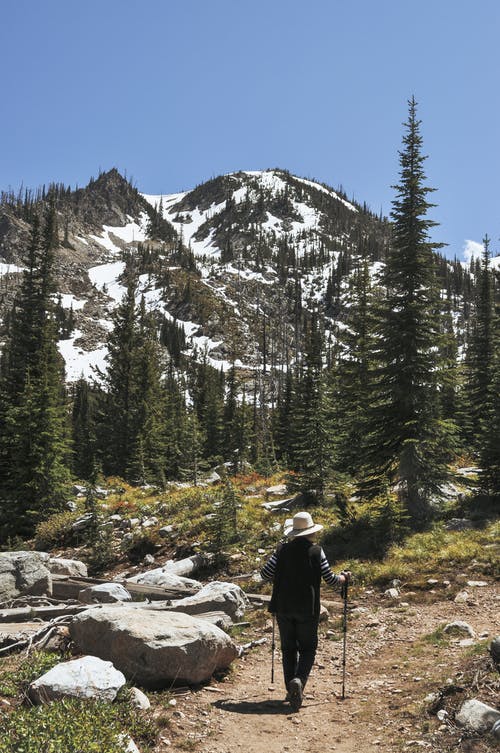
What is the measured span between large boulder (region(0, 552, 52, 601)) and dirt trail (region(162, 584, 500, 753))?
4.54 metres

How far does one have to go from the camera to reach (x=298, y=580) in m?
5.93

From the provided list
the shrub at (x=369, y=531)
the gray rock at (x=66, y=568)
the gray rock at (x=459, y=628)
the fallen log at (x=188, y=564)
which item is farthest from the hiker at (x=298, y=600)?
the gray rock at (x=66, y=568)

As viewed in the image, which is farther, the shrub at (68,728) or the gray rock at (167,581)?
the gray rock at (167,581)

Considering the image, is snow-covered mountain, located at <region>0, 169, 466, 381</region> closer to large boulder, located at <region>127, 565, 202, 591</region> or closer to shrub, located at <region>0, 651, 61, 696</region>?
large boulder, located at <region>127, 565, 202, 591</region>

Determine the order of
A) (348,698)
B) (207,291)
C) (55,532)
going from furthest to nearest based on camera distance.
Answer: (207,291), (55,532), (348,698)

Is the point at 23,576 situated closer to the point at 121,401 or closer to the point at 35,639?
the point at 35,639

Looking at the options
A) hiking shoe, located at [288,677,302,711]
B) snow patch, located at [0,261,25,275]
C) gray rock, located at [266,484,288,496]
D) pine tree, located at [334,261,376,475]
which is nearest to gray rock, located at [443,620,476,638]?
hiking shoe, located at [288,677,302,711]

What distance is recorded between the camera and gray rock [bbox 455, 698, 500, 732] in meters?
4.45

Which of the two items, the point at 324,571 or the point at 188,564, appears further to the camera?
the point at 188,564

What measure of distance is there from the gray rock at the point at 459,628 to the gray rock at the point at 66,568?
931 centimetres

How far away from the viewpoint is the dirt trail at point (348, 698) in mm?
5008

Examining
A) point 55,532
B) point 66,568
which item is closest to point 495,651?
point 66,568

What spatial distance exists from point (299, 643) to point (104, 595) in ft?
16.7

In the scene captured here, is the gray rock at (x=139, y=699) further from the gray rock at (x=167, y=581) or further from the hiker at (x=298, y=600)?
the gray rock at (x=167, y=581)
